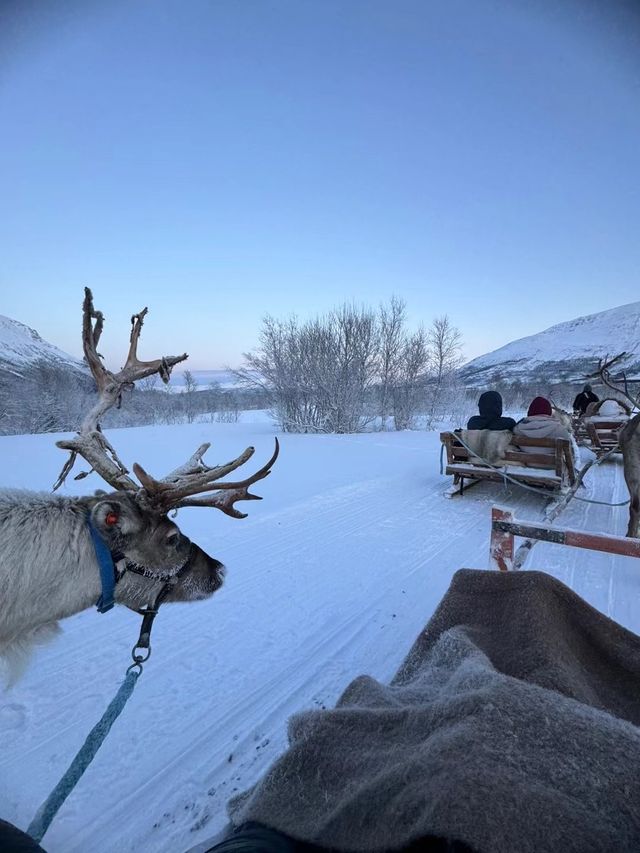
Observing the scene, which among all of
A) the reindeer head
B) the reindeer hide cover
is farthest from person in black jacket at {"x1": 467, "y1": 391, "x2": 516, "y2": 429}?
the reindeer head

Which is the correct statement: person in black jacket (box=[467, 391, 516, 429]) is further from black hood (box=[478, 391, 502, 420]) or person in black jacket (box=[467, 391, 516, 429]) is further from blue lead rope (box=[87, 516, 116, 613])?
blue lead rope (box=[87, 516, 116, 613])

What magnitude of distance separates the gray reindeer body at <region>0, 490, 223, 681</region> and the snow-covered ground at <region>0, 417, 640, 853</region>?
0.92 m

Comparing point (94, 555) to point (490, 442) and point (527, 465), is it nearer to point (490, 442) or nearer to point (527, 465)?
point (490, 442)

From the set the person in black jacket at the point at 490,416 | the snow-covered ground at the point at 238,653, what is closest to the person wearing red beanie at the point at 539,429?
the person in black jacket at the point at 490,416

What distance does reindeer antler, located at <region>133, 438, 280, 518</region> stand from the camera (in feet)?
7.03

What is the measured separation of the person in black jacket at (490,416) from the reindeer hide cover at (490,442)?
184 mm

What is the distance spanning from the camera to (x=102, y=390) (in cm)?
309

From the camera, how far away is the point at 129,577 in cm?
208

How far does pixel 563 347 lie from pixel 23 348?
136343mm

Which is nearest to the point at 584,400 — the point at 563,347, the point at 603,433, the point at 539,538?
the point at 603,433

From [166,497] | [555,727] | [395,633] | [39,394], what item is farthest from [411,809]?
[39,394]

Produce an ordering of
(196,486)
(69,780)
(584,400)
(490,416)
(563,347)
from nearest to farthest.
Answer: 1. (69,780)
2. (196,486)
3. (490,416)
4. (584,400)
5. (563,347)

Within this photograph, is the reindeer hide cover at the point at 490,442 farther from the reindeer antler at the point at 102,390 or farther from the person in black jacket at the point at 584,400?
the person in black jacket at the point at 584,400

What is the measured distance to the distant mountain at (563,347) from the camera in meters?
97.0
